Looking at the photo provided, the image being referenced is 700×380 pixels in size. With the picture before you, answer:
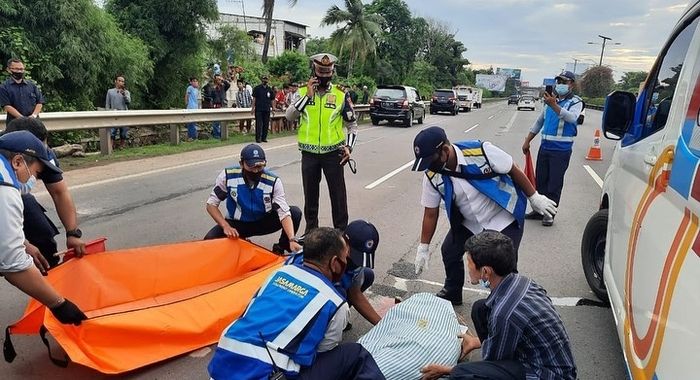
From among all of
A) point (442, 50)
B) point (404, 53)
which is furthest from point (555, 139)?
point (442, 50)

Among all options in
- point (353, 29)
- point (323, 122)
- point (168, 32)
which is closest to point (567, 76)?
point (323, 122)

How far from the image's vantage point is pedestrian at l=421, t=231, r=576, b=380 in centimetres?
225

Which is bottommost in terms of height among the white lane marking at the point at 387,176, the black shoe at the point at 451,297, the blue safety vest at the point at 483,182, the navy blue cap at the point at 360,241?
the white lane marking at the point at 387,176

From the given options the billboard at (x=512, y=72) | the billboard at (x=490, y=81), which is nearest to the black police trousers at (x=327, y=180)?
the billboard at (x=490, y=81)

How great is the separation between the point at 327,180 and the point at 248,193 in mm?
1030

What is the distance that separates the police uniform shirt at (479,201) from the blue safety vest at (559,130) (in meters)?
3.08

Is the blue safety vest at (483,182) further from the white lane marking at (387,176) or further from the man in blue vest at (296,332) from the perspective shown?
the white lane marking at (387,176)

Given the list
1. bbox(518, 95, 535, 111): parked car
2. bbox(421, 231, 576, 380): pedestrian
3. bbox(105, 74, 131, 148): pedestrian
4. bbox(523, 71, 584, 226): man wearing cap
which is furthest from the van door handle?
bbox(518, 95, 535, 111): parked car

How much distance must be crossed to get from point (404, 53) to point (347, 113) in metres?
46.0

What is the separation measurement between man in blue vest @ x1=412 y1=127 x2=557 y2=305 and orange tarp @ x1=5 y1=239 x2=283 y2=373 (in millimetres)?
1260

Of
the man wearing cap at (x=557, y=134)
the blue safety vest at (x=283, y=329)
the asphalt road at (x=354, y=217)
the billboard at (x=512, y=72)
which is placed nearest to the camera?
the blue safety vest at (x=283, y=329)

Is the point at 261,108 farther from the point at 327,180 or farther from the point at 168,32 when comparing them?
the point at 327,180

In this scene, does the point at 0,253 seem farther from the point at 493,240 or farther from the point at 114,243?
the point at 114,243

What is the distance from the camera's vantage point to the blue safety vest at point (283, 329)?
7.13 feet
